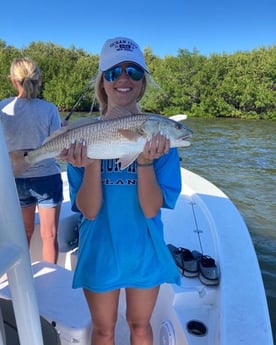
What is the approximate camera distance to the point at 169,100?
3488 cm

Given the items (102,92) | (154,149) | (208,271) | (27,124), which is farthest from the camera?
(27,124)

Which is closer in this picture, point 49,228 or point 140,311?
point 140,311

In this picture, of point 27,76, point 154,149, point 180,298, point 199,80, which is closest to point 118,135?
point 154,149

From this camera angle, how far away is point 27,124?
278 centimetres

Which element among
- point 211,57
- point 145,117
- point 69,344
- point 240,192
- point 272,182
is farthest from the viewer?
point 211,57

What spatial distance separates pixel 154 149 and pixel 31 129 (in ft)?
4.96

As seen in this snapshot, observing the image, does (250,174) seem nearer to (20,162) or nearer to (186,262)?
(186,262)

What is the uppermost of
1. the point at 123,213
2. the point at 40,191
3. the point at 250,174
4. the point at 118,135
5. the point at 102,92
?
the point at 102,92

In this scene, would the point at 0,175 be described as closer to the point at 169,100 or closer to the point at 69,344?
the point at 69,344

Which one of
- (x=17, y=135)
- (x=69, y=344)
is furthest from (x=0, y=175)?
(x=17, y=135)

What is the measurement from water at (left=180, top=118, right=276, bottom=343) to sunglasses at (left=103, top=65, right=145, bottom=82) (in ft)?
9.49

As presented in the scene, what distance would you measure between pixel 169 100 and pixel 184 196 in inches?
1243

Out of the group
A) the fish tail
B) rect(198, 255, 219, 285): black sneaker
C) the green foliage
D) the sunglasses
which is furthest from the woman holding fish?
the green foliage

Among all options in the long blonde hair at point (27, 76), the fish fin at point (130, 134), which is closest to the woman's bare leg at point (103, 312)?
the fish fin at point (130, 134)
